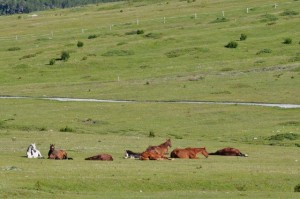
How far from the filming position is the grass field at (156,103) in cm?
2717

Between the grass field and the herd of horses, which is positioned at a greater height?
the herd of horses

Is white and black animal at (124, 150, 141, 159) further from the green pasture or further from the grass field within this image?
the grass field

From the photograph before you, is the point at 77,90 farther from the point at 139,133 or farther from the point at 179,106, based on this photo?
the point at 139,133

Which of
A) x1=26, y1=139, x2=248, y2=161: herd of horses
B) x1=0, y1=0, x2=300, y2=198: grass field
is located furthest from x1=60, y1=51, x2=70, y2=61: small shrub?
x1=26, y1=139, x2=248, y2=161: herd of horses

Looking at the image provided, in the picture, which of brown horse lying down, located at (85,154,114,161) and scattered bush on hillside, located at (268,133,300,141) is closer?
brown horse lying down, located at (85,154,114,161)

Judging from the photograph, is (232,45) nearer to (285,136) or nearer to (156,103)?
(156,103)

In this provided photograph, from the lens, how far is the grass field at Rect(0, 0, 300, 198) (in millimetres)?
27172

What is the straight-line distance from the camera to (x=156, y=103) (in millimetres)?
58562

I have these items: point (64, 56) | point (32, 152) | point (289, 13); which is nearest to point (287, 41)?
point (64, 56)

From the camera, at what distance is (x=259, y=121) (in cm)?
4894

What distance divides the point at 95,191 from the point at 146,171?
371 centimetres

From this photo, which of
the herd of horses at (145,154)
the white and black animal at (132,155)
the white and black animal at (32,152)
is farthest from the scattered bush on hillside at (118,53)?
the white and black animal at (32,152)

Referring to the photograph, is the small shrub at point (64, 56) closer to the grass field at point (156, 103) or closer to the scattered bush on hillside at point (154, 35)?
the grass field at point (156, 103)

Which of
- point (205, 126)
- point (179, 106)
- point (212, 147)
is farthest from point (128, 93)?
point (212, 147)
